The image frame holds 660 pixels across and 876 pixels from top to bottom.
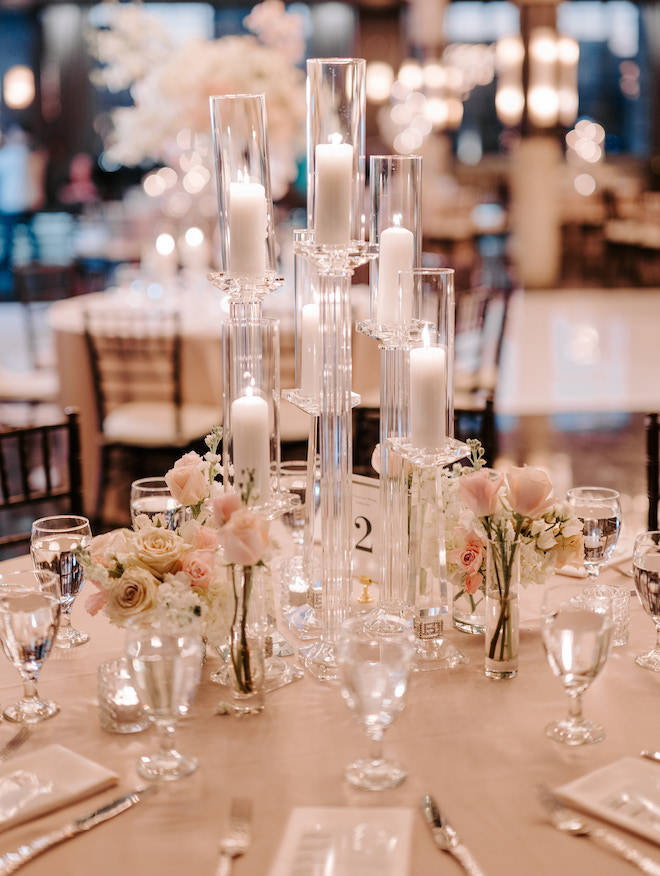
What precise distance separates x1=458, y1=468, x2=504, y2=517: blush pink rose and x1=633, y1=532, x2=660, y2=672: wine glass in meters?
0.24

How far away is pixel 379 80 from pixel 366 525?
41.1 ft

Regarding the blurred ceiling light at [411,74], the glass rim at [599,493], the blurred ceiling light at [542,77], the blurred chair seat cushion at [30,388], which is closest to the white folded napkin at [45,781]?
the glass rim at [599,493]

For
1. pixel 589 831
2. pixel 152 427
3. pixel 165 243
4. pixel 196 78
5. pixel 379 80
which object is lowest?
pixel 152 427

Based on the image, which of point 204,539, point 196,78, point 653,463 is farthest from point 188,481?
point 196,78

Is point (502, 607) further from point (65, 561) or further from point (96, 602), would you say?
point (65, 561)

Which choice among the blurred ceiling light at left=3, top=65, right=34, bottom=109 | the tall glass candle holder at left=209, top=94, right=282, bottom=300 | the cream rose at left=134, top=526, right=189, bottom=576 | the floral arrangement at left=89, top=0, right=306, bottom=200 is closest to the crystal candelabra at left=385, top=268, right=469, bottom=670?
the tall glass candle holder at left=209, top=94, right=282, bottom=300

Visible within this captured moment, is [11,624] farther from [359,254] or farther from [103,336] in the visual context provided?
[103,336]

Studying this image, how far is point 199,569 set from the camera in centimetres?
140

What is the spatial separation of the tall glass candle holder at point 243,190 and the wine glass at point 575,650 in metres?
0.59

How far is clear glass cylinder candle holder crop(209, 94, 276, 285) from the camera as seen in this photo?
4.70 ft

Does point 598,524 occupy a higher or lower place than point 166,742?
higher

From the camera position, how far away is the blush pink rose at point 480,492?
1382 millimetres

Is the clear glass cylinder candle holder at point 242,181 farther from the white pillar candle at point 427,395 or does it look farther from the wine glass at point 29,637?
the wine glass at point 29,637

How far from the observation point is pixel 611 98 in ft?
49.7
